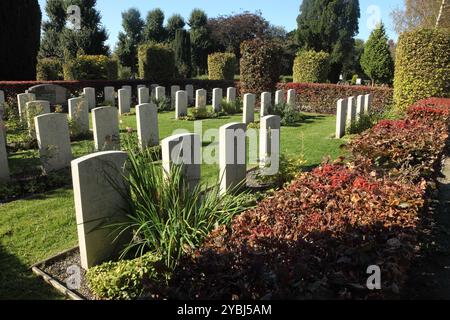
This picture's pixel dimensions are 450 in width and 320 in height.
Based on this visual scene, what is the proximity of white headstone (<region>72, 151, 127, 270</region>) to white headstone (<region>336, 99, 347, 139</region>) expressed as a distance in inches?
→ 300

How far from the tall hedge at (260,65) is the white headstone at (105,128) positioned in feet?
31.5

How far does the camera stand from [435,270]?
3.89 metres

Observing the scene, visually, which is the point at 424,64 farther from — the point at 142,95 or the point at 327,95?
the point at 142,95

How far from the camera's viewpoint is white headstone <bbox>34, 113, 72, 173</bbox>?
6.77 m

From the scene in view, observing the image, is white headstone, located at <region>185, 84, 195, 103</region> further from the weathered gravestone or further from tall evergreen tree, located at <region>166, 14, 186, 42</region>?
tall evergreen tree, located at <region>166, 14, 186, 42</region>

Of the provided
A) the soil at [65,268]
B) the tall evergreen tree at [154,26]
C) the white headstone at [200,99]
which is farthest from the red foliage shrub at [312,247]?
the tall evergreen tree at [154,26]

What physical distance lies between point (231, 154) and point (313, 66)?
1831 centimetres

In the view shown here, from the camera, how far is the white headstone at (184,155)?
440 centimetres

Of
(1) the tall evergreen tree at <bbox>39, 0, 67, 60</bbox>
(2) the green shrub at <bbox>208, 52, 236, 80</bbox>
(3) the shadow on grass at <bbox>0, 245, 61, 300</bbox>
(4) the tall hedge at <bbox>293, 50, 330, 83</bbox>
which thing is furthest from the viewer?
(1) the tall evergreen tree at <bbox>39, 0, 67, 60</bbox>

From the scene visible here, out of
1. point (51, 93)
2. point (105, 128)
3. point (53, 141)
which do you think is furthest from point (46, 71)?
point (53, 141)

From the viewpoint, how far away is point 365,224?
9.77 feet

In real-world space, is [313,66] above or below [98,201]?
above

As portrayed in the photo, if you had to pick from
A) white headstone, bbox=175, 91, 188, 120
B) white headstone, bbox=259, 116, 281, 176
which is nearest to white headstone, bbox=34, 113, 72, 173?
white headstone, bbox=259, 116, 281, 176
